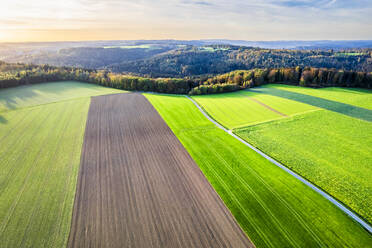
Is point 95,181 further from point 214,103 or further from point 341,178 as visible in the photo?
point 214,103

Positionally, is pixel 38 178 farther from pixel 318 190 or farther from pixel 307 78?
pixel 307 78

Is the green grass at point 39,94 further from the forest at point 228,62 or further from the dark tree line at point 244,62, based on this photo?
the dark tree line at point 244,62

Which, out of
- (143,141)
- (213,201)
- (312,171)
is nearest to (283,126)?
(312,171)

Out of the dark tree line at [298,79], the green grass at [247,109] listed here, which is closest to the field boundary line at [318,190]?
the green grass at [247,109]

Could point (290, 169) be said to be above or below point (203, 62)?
below

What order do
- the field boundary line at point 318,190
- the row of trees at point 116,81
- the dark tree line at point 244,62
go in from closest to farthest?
the field boundary line at point 318,190
the row of trees at point 116,81
the dark tree line at point 244,62
